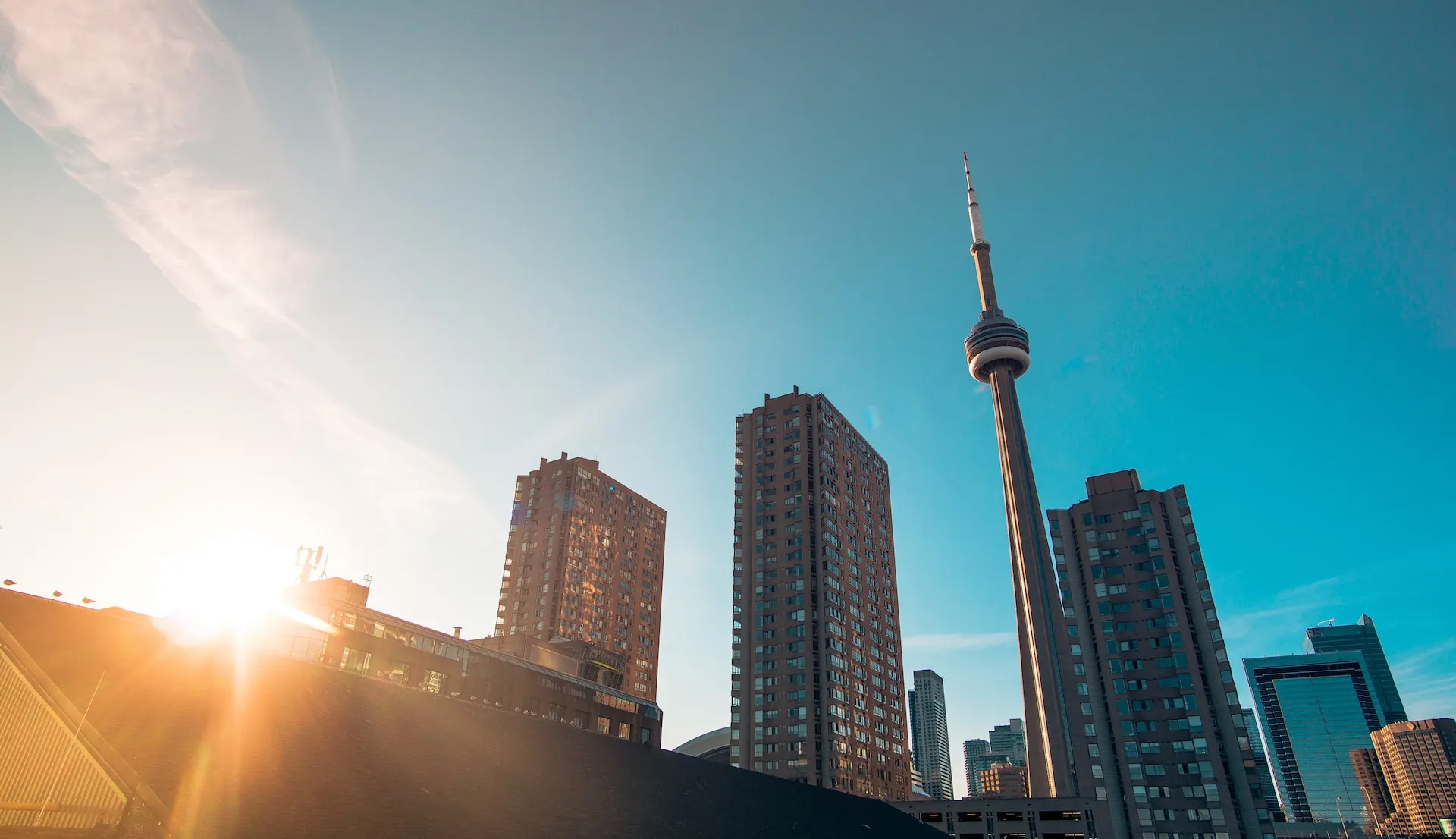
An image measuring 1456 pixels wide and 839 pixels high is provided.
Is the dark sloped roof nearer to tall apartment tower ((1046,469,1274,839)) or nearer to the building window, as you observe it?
the building window

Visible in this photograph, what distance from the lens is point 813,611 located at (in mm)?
108688

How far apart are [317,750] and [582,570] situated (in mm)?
117619

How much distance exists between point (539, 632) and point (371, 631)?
71.8 metres

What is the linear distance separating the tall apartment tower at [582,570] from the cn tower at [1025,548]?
227 ft

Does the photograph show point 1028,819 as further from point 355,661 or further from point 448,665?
point 355,661

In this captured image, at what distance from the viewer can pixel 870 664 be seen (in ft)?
380

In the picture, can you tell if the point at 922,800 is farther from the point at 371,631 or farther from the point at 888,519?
the point at 371,631

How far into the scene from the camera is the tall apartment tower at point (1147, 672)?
97.1m

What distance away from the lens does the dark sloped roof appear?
1983cm

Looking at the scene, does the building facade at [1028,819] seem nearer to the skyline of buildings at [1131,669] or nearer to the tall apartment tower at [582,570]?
the skyline of buildings at [1131,669]

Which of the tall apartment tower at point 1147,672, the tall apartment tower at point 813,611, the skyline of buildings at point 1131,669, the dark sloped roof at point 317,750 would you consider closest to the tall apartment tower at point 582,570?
the tall apartment tower at point 813,611

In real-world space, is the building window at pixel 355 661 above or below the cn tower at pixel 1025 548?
below

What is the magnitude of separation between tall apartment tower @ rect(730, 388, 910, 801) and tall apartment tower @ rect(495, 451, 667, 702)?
114ft

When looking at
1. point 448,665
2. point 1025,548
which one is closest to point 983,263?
point 1025,548
